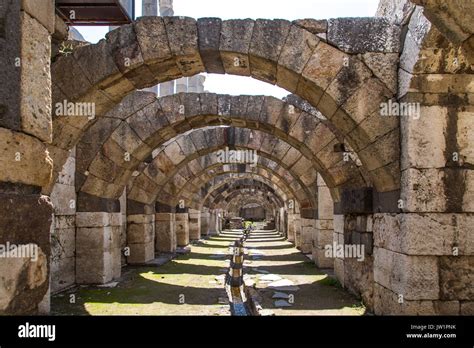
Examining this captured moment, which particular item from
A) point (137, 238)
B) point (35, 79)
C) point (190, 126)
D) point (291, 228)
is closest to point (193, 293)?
point (190, 126)

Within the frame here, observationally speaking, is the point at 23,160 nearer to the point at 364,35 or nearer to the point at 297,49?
the point at 297,49

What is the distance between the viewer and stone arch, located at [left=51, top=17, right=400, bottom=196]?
4.52 m

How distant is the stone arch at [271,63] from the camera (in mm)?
4523

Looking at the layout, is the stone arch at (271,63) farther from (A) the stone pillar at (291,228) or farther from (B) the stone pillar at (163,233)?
(A) the stone pillar at (291,228)

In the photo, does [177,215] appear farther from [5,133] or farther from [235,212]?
[235,212]

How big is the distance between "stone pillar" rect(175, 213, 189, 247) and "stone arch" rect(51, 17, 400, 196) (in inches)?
407

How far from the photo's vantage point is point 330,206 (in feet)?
31.9

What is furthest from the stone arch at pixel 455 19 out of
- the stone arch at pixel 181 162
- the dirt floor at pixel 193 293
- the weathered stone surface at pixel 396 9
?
the stone arch at pixel 181 162

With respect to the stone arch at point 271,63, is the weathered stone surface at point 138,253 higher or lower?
lower

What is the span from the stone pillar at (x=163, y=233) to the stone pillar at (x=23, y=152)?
10.4 m

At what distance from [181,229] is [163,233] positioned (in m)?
2.45

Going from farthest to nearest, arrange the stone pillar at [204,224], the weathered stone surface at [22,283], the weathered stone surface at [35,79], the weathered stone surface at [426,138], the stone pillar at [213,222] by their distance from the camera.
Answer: the stone pillar at [213,222] → the stone pillar at [204,224] → the weathered stone surface at [426,138] → the weathered stone surface at [35,79] → the weathered stone surface at [22,283]

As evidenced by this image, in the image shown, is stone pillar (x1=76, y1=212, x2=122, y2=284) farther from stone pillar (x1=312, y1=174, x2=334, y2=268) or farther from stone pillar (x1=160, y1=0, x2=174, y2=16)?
stone pillar (x1=160, y1=0, x2=174, y2=16)

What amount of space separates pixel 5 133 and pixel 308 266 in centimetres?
861
